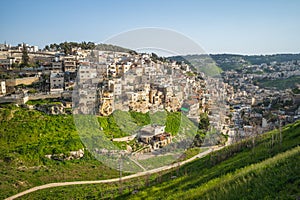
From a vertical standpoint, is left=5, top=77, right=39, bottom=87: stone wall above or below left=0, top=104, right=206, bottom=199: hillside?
above

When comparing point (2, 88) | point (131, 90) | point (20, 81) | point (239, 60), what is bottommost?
point (131, 90)

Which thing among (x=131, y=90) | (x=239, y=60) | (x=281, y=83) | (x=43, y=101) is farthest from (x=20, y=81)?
(x=239, y=60)

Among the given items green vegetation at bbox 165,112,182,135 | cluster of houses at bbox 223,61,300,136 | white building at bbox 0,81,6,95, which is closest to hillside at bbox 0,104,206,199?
white building at bbox 0,81,6,95

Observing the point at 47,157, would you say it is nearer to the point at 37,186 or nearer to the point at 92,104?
the point at 37,186

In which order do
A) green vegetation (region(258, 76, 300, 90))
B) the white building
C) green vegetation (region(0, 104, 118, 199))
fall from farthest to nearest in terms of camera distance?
green vegetation (region(258, 76, 300, 90)) → the white building → green vegetation (region(0, 104, 118, 199))

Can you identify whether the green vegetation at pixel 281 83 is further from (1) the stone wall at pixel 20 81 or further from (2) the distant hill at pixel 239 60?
(1) the stone wall at pixel 20 81

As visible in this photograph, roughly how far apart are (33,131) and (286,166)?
488 inches

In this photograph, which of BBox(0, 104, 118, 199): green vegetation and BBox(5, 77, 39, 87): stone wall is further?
BBox(5, 77, 39, 87): stone wall

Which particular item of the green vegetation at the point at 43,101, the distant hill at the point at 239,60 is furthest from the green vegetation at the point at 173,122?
the distant hill at the point at 239,60

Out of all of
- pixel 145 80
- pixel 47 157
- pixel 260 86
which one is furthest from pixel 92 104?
pixel 260 86

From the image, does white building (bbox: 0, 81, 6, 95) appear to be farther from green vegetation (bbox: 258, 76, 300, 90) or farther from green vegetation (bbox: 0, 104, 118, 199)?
green vegetation (bbox: 258, 76, 300, 90)

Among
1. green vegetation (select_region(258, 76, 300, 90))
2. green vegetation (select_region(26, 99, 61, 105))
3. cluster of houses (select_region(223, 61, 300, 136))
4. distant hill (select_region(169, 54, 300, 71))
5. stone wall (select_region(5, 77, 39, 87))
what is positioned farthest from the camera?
distant hill (select_region(169, 54, 300, 71))

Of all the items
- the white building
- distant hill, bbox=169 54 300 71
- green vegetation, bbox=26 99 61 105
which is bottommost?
green vegetation, bbox=26 99 61 105

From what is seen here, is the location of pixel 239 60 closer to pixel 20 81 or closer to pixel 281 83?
pixel 281 83
